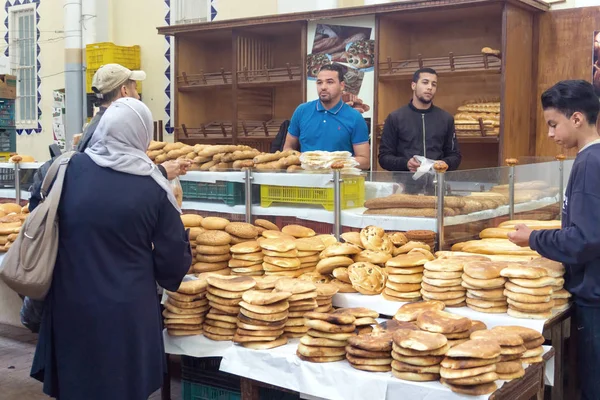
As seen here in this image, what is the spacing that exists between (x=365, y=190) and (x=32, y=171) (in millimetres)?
2530

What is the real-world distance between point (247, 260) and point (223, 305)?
0.44 metres

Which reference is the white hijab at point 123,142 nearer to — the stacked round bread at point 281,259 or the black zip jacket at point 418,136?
the stacked round bread at point 281,259

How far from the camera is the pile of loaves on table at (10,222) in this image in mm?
3885

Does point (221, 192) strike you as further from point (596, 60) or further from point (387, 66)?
point (596, 60)

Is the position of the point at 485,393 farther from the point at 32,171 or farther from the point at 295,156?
the point at 32,171

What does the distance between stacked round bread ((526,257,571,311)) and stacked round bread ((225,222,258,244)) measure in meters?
1.28

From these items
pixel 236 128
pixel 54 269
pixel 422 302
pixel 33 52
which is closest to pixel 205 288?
pixel 54 269

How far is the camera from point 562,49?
19.1 ft

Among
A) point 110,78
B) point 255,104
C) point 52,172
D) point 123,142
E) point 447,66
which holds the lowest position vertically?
point 52,172

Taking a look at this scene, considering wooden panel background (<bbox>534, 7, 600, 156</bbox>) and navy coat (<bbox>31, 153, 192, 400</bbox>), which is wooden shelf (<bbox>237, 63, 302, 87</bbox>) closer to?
wooden panel background (<bbox>534, 7, 600, 156</bbox>)

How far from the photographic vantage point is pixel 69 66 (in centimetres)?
927

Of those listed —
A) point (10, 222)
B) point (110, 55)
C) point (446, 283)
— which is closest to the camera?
point (446, 283)

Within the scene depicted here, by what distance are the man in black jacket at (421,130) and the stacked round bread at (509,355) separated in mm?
2300

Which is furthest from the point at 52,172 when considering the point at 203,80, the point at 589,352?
the point at 203,80
